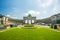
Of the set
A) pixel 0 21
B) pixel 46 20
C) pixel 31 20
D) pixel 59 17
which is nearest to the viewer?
pixel 59 17

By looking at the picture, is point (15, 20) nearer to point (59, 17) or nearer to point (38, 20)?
point (38, 20)

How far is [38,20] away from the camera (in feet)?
252

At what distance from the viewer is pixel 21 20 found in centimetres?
7506

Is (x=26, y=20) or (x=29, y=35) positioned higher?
(x=26, y=20)

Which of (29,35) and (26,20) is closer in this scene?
(29,35)

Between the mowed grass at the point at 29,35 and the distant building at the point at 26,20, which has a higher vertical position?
the distant building at the point at 26,20

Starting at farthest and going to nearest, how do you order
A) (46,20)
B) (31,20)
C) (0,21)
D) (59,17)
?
(46,20) → (31,20) → (0,21) → (59,17)

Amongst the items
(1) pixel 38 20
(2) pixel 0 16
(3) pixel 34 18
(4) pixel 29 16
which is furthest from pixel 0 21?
(1) pixel 38 20

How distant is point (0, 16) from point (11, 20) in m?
16.3

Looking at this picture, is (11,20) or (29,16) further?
(11,20)

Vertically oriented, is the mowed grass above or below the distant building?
below

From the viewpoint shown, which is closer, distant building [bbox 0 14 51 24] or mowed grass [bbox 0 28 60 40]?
mowed grass [bbox 0 28 60 40]

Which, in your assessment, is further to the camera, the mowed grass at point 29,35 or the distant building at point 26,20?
the distant building at point 26,20

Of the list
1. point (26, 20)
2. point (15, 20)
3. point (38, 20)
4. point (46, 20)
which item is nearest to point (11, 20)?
point (15, 20)
